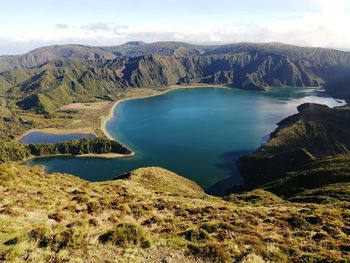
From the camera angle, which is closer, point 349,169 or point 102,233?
point 102,233

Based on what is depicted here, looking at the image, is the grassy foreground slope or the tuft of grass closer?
the grassy foreground slope

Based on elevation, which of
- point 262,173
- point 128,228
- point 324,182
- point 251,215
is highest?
point 128,228

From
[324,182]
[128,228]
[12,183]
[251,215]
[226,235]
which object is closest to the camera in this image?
[128,228]

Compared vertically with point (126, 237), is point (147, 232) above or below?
below

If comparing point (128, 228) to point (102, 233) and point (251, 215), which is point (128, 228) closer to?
point (102, 233)

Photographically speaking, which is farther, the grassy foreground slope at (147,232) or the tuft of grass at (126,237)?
the tuft of grass at (126,237)

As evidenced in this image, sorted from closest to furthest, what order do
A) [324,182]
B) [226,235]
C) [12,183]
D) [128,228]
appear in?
[128,228]
[226,235]
[12,183]
[324,182]

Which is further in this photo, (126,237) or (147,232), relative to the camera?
(147,232)

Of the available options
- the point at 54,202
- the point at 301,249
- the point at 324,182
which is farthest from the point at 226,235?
the point at 324,182
